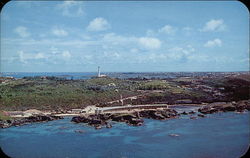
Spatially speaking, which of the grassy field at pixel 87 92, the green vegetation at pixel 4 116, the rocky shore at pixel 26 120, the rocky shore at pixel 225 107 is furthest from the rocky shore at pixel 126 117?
the green vegetation at pixel 4 116

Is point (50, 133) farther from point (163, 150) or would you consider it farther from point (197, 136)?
point (197, 136)

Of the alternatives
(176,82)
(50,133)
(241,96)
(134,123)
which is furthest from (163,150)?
(50,133)

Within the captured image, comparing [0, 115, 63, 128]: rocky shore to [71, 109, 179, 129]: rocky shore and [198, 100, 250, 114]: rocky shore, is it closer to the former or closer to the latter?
[71, 109, 179, 129]: rocky shore

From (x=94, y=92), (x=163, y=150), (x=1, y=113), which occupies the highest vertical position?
(x=94, y=92)

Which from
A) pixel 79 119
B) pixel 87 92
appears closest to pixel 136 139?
pixel 79 119

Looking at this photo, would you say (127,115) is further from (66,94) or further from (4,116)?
(4,116)

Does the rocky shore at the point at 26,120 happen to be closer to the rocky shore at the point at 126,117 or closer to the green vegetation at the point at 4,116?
the green vegetation at the point at 4,116
